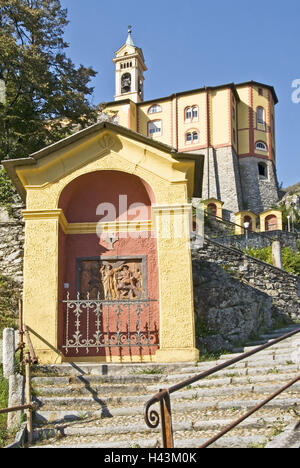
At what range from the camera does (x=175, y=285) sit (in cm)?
949

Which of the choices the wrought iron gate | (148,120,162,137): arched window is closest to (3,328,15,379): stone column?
the wrought iron gate

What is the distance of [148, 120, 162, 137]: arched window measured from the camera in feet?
161

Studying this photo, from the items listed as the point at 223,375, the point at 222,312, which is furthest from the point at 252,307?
the point at 223,375

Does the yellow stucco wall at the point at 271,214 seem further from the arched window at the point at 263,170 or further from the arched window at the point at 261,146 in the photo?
the arched window at the point at 261,146

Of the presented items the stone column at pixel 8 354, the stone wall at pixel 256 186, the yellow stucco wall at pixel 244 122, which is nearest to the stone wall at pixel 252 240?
the stone wall at pixel 256 186

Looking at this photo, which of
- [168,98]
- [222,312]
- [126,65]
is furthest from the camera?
[126,65]

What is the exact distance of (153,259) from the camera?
1040 cm

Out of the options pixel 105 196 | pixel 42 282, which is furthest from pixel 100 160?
pixel 42 282

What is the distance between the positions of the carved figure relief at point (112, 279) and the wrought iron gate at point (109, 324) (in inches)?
7.8

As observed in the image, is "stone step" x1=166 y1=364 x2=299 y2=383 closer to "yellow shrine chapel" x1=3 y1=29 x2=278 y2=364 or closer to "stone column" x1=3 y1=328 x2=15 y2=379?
"yellow shrine chapel" x1=3 y1=29 x2=278 y2=364

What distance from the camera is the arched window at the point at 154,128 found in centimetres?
4909
